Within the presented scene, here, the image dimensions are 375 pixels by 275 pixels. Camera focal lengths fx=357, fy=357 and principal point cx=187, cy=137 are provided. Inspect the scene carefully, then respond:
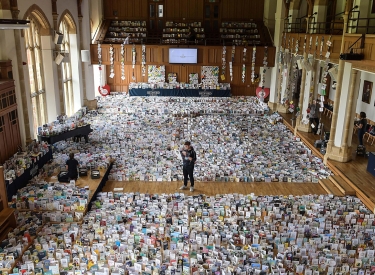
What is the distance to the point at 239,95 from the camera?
2698 centimetres

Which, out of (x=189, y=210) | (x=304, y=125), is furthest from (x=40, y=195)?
(x=304, y=125)

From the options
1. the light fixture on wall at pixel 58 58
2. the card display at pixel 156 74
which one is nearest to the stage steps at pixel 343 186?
the light fixture on wall at pixel 58 58

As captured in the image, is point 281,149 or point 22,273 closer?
point 22,273

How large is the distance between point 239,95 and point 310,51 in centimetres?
1108

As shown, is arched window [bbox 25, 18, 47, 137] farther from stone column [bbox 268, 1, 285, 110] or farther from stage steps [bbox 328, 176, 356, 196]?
stone column [bbox 268, 1, 285, 110]

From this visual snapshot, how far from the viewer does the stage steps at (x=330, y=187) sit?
1118 centimetres

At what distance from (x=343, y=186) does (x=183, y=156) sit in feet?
17.0

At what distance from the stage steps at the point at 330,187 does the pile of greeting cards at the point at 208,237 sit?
565 mm

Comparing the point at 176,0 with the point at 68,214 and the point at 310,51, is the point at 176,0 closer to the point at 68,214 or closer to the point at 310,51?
the point at 310,51

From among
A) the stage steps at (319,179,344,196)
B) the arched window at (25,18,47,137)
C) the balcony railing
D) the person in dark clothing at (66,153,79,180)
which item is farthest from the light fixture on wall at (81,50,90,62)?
the stage steps at (319,179,344,196)

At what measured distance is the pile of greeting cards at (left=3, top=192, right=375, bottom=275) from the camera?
288 inches

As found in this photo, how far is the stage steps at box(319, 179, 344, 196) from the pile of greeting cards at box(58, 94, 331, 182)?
0.89 feet

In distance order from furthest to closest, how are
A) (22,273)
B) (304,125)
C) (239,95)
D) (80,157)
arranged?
1. (239,95)
2. (304,125)
3. (80,157)
4. (22,273)

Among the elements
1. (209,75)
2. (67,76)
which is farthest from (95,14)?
(209,75)
